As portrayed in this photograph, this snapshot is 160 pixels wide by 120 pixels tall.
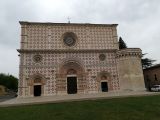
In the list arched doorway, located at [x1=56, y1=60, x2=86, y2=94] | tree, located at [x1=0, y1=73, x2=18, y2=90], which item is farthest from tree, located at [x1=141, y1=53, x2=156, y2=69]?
tree, located at [x1=0, y1=73, x2=18, y2=90]

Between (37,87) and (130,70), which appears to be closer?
(37,87)

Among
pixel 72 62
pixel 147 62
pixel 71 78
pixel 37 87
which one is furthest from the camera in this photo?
pixel 147 62

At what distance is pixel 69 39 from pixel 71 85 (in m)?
7.66

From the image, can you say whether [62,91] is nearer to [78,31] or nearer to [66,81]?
[66,81]

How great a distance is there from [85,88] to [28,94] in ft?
28.5

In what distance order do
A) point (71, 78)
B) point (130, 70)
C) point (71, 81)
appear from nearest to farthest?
1. point (130, 70)
2. point (71, 81)
3. point (71, 78)

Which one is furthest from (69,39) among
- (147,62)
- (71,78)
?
(147,62)

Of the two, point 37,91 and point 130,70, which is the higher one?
point 130,70

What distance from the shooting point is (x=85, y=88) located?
29.4 meters

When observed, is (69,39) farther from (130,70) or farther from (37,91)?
(130,70)

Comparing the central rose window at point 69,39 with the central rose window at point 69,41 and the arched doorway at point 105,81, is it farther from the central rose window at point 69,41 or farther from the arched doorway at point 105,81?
the arched doorway at point 105,81

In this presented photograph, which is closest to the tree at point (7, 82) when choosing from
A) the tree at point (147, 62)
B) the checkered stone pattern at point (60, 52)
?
the checkered stone pattern at point (60, 52)

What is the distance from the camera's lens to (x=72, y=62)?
30.1 metres

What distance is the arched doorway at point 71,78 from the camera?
29.1 m
